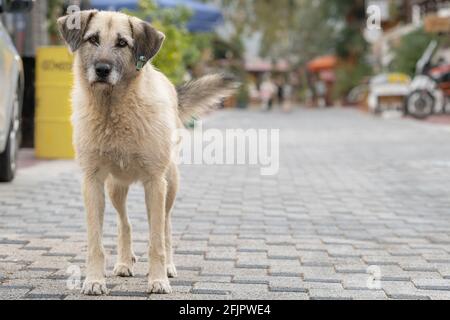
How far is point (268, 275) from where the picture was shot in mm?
4750

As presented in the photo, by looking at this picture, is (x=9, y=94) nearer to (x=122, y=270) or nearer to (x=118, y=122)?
(x=122, y=270)

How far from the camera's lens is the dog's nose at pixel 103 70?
4.02 metres

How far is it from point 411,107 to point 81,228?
63.6 ft

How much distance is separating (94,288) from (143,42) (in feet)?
4.20

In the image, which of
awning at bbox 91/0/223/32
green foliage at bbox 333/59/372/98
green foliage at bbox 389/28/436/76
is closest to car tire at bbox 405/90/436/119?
green foliage at bbox 389/28/436/76

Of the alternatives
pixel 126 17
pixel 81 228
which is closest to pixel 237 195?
pixel 81 228

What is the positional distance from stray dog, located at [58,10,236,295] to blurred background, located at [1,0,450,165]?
11.3 feet

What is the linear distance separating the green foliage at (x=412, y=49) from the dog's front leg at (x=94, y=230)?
2714 centimetres

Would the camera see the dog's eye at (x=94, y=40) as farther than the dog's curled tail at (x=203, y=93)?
No

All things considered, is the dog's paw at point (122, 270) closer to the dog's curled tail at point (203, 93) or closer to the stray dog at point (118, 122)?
the stray dog at point (118, 122)

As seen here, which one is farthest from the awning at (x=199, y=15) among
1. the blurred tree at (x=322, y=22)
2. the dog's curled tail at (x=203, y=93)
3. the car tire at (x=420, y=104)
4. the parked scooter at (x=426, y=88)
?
the blurred tree at (x=322, y=22)

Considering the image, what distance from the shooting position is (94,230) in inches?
170

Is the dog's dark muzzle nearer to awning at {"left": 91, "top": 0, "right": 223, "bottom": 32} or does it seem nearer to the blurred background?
the blurred background
